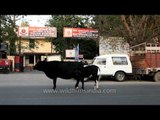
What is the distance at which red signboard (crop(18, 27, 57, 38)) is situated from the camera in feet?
143

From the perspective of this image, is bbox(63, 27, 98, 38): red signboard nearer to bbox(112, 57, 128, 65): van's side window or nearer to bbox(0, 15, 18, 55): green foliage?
bbox(0, 15, 18, 55): green foliage

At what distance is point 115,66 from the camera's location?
24.9 meters

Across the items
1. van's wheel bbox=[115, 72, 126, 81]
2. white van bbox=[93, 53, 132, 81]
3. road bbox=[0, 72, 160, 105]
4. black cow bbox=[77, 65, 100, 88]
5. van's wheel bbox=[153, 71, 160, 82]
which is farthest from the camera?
van's wheel bbox=[115, 72, 126, 81]

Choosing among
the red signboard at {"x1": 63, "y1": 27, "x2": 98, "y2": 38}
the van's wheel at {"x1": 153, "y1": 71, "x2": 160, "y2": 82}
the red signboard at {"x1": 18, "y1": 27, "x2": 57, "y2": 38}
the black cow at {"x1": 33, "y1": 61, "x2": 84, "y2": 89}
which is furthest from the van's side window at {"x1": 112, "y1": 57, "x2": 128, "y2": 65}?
the red signboard at {"x1": 18, "y1": 27, "x2": 57, "y2": 38}

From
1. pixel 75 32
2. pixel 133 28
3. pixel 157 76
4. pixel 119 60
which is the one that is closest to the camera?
pixel 157 76

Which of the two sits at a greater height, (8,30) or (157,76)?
(8,30)

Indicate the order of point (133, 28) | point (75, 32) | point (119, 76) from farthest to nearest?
point (75, 32), point (133, 28), point (119, 76)

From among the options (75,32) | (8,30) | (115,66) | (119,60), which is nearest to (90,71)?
(115,66)

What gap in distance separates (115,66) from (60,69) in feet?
19.0

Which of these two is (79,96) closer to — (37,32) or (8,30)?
(8,30)

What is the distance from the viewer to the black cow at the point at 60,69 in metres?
19.4

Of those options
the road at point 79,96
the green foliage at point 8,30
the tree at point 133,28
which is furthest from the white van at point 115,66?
the green foliage at point 8,30

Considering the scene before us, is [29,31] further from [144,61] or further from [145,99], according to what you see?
[145,99]

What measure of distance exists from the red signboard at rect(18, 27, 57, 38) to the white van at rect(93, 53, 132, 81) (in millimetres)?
19518
